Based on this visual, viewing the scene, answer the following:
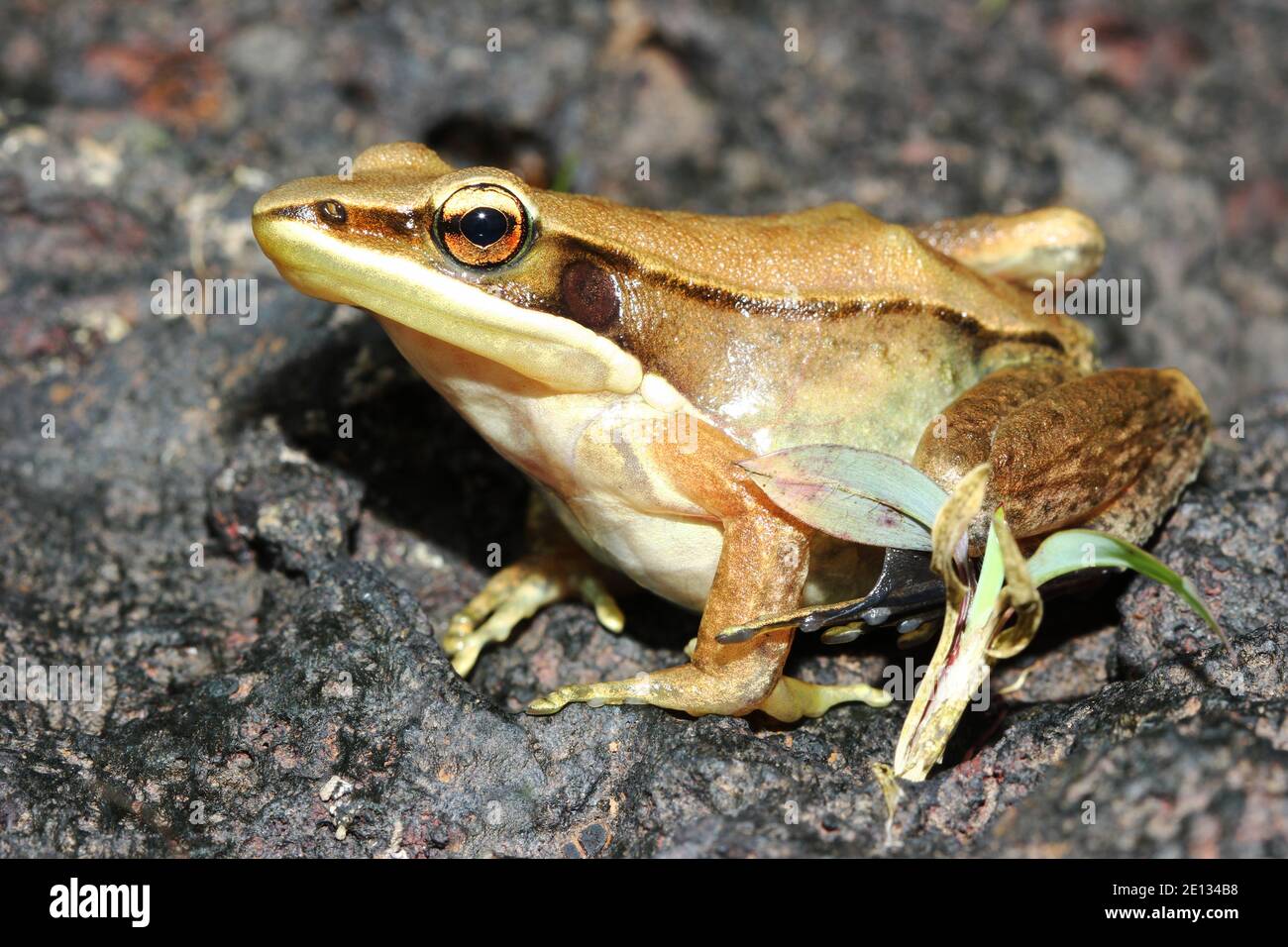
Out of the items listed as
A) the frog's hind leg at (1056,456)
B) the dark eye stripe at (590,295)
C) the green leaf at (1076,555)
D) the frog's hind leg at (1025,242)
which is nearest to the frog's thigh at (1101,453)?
the frog's hind leg at (1056,456)

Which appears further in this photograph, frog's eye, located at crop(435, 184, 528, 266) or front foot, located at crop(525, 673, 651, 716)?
front foot, located at crop(525, 673, 651, 716)

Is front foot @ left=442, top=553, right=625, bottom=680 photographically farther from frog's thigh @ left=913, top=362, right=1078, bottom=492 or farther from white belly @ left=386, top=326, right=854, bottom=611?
frog's thigh @ left=913, top=362, right=1078, bottom=492

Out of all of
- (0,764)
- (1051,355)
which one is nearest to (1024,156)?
(1051,355)

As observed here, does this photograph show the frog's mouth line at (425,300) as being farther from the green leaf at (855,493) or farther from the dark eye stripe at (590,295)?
the green leaf at (855,493)

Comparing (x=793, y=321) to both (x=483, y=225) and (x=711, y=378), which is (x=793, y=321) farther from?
(x=483, y=225)

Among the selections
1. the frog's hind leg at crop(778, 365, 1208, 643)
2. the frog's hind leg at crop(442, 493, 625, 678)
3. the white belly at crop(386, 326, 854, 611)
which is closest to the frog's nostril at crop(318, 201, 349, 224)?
the white belly at crop(386, 326, 854, 611)

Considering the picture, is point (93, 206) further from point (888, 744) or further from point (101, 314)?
point (888, 744)

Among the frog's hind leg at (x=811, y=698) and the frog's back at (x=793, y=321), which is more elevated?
the frog's back at (x=793, y=321)
